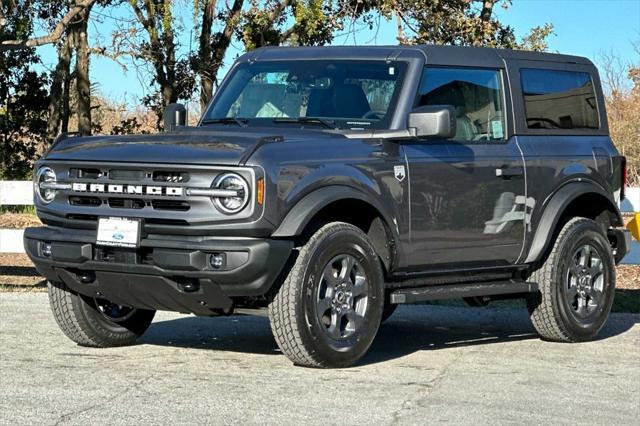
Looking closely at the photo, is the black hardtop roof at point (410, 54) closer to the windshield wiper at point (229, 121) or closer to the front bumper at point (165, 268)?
the windshield wiper at point (229, 121)

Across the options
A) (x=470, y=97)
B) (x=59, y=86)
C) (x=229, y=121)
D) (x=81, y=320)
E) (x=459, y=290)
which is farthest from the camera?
(x=59, y=86)

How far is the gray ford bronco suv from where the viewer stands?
7879mm

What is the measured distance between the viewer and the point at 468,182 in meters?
9.15

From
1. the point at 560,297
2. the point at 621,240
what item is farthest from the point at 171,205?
the point at 621,240

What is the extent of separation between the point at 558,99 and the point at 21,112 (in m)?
16.3

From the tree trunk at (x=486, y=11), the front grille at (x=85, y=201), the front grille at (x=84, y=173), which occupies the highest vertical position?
the tree trunk at (x=486, y=11)

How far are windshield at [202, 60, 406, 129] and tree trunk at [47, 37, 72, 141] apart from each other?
15.2m

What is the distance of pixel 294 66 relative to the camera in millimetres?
9570

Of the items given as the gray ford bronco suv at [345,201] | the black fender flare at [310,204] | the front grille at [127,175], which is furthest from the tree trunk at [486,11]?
the front grille at [127,175]

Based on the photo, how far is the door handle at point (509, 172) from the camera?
939 centimetres

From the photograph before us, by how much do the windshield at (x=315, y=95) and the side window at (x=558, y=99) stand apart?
4.25 feet

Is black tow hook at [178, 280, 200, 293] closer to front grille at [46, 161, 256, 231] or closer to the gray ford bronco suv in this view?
the gray ford bronco suv

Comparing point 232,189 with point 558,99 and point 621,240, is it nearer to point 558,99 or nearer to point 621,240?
point 558,99

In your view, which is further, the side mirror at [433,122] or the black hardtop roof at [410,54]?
the black hardtop roof at [410,54]
